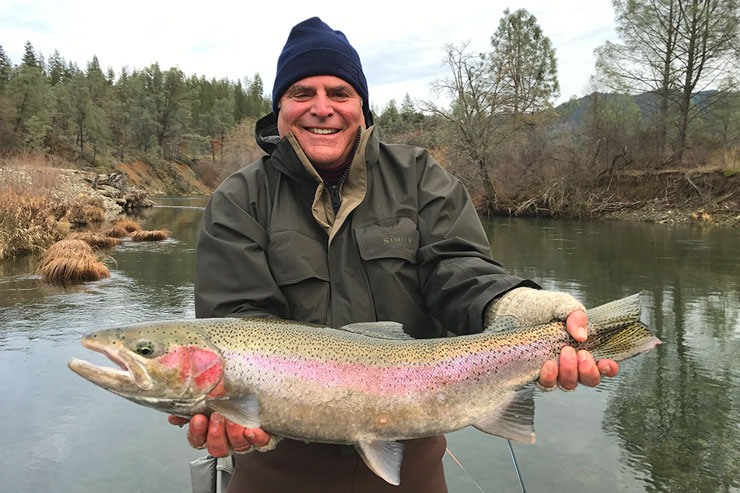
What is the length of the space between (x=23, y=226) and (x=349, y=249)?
47.2 feet

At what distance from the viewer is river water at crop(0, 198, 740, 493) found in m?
4.02

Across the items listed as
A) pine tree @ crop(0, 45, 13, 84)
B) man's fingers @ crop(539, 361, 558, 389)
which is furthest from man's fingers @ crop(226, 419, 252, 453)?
pine tree @ crop(0, 45, 13, 84)

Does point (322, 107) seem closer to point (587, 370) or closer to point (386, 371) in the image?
point (386, 371)

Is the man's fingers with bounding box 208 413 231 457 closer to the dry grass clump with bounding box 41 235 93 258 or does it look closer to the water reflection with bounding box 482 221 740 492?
the water reflection with bounding box 482 221 740 492

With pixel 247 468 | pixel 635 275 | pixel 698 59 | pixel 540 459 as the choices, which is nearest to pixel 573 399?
pixel 540 459

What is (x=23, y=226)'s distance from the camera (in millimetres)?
13500

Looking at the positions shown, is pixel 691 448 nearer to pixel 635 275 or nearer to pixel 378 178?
pixel 378 178

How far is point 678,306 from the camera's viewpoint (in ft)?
28.7

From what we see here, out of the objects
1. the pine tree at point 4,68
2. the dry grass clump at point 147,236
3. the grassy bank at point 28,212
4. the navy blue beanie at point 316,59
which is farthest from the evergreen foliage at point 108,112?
the navy blue beanie at point 316,59

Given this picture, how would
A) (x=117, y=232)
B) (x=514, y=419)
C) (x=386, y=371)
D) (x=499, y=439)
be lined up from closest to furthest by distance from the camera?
1. (x=386, y=371)
2. (x=514, y=419)
3. (x=499, y=439)
4. (x=117, y=232)

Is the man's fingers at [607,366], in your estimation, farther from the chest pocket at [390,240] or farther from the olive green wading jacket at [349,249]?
the chest pocket at [390,240]

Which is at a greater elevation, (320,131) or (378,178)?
(320,131)

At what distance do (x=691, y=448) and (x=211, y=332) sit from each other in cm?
443

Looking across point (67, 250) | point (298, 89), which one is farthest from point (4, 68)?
point (298, 89)
